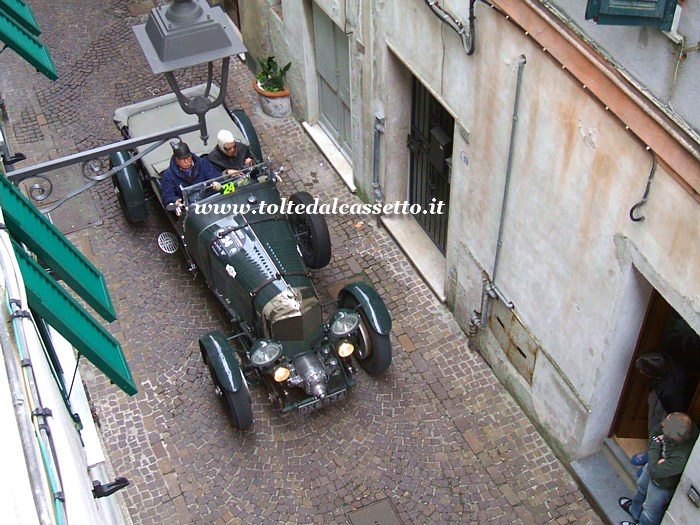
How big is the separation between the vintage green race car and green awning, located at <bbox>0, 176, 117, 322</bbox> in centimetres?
258

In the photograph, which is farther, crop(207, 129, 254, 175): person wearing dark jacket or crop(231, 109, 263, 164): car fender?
crop(231, 109, 263, 164): car fender

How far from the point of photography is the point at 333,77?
10.9 meters

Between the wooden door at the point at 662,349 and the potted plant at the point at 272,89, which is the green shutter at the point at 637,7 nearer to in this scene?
the wooden door at the point at 662,349

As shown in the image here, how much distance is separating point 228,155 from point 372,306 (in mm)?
2352

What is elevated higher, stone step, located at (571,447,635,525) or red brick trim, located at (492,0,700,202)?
red brick trim, located at (492,0,700,202)

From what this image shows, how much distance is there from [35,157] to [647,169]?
833 cm

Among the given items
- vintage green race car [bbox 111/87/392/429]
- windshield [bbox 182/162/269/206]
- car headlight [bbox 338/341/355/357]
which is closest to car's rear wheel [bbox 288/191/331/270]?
vintage green race car [bbox 111/87/392/429]

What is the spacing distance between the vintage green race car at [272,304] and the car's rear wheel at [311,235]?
0.04 ft

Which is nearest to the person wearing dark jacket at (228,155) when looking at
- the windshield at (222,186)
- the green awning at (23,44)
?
the windshield at (222,186)

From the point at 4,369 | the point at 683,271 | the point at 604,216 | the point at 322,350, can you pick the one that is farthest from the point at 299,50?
the point at 4,369

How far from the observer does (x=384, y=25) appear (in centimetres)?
875

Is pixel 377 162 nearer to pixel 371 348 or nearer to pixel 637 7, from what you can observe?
pixel 371 348

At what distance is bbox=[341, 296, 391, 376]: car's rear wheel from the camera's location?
27.4 feet

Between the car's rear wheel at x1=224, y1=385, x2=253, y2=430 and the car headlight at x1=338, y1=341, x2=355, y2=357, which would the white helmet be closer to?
the car headlight at x1=338, y1=341, x2=355, y2=357
